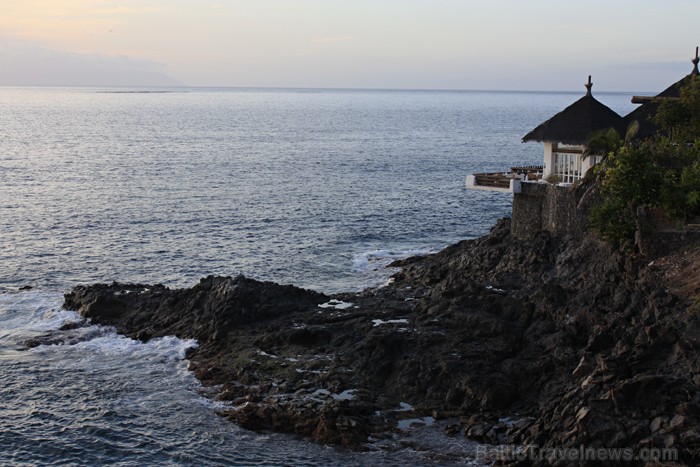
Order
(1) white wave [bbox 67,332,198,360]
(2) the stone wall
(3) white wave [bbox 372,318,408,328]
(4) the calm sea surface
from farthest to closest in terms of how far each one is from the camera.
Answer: (2) the stone wall < (1) white wave [bbox 67,332,198,360] < (3) white wave [bbox 372,318,408,328] < (4) the calm sea surface

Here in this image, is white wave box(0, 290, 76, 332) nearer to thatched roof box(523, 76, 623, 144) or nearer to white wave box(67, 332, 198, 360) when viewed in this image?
white wave box(67, 332, 198, 360)

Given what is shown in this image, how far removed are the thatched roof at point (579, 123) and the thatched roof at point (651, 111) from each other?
933 mm

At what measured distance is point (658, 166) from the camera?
38.5 metres

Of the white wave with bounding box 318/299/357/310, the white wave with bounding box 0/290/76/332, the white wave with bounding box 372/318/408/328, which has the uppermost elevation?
the white wave with bounding box 372/318/408/328

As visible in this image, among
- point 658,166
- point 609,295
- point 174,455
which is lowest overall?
point 174,455


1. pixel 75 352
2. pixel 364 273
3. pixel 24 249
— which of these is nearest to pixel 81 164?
pixel 24 249

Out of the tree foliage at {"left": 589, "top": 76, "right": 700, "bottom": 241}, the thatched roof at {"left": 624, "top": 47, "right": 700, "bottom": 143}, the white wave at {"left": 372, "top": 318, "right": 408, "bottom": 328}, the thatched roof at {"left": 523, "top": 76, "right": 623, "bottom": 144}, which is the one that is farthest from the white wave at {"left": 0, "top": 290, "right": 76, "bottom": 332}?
the thatched roof at {"left": 624, "top": 47, "right": 700, "bottom": 143}

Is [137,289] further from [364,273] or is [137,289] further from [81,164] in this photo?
[81,164]

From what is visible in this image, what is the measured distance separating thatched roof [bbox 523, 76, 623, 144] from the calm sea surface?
12309 millimetres

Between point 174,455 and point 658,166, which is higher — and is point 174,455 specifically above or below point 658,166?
below

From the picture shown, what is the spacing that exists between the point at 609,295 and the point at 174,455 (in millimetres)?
19314

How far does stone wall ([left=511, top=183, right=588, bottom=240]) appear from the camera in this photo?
140 feet

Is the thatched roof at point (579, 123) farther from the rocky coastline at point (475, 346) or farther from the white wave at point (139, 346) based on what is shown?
the white wave at point (139, 346)

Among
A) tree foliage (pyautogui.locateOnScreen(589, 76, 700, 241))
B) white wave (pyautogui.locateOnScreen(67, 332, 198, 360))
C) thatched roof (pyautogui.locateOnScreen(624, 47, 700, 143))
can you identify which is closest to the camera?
white wave (pyautogui.locateOnScreen(67, 332, 198, 360))
